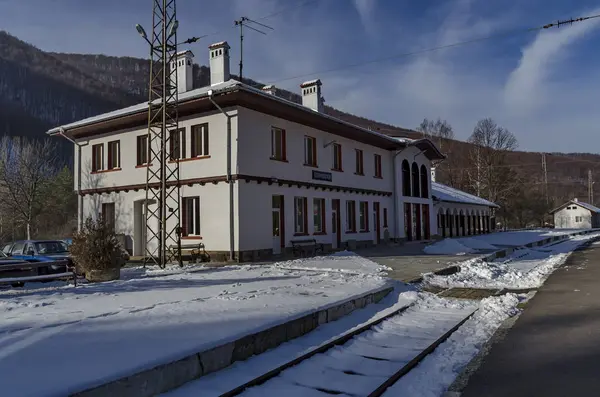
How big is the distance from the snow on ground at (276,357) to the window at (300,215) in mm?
11742

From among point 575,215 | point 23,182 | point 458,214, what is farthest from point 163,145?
point 575,215

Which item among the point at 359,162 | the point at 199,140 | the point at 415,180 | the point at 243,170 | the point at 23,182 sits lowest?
the point at 243,170

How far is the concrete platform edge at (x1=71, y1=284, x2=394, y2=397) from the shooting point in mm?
4664

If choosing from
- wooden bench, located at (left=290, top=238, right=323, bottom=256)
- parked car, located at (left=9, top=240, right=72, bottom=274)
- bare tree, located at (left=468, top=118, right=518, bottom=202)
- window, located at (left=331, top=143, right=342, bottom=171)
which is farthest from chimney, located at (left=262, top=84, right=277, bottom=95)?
bare tree, located at (left=468, top=118, right=518, bottom=202)

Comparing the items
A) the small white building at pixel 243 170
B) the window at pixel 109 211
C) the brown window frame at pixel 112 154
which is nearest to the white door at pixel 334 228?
the small white building at pixel 243 170

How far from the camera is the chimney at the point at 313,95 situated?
28.1 metres

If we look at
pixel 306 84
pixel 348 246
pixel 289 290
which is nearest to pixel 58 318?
pixel 289 290

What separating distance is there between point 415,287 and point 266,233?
8.47m

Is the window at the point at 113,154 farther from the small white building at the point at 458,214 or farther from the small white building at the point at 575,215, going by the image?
the small white building at the point at 575,215

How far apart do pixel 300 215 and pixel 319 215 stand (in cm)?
166

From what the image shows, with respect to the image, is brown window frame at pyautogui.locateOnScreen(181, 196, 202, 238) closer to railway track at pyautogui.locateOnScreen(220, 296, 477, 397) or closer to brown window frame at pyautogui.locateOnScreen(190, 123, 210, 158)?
brown window frame at pyautogui.locateOnScreen(190, 123, 210, 158)

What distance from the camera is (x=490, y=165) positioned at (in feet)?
210

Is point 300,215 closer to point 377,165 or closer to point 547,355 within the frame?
point 377,165

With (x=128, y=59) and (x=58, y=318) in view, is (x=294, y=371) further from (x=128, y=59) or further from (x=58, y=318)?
(x=128, y=59)
